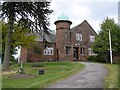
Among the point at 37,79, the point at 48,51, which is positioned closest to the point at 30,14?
the point at 37,79

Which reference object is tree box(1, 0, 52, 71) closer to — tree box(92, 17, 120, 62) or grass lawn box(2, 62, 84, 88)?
grass lawn box(2, 62, 84, 88)

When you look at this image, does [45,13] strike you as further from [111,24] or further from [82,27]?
[82,27]

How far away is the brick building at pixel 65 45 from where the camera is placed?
5323 centimetres

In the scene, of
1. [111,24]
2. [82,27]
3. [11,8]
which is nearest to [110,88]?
[11,8]

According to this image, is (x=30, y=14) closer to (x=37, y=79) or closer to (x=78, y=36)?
(x=37, y=79)

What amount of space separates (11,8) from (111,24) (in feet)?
78.6

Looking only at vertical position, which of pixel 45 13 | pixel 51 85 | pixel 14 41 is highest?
pixel 45 13

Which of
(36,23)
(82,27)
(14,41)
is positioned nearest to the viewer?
(36,23)

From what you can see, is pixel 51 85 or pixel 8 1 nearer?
pixel 51 85

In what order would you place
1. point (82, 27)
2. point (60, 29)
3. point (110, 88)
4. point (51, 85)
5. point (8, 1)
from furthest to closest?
point (82, 27)
point (60, 29)
point (8, 1)
point (51, 85)
point (110, 88)

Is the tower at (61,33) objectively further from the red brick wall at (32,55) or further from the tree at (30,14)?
the tree at (30,14)

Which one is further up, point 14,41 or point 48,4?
point 48,4

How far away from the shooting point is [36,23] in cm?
3203

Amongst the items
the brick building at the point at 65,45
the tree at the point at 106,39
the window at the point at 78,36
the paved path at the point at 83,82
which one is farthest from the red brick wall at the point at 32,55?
the paved path at the point at 83,82
